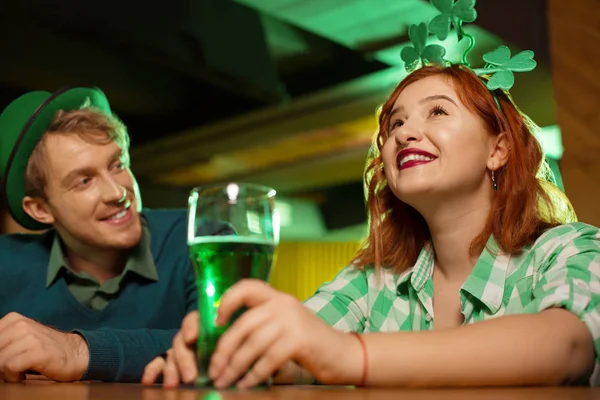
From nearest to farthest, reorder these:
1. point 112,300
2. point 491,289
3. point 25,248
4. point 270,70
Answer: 1. point 491,289
2. point 112,300
3. point 25,248
4. point 270,70

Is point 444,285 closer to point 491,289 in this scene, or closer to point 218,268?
point 491,289

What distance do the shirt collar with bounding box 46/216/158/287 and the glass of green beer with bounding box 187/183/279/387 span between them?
3.26 feet

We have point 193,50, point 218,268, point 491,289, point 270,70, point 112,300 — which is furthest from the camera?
point 270,70

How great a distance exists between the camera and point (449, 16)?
146 cm

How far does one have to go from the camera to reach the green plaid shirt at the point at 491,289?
36.5 inches

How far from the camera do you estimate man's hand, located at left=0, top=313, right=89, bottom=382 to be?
1.07 meters

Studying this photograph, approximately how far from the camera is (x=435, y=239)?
1.44 m

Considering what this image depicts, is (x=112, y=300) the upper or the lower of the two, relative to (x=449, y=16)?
lower

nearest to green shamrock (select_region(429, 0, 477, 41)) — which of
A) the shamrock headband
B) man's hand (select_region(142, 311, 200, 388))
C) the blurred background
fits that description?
the shamrock headband

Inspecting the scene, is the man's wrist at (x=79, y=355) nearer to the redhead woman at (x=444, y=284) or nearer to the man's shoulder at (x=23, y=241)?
the redhead woman at (x=444, y=284)

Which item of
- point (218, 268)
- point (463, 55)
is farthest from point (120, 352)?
point (463, 55)

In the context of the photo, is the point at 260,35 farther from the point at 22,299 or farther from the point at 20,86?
the point at 22,299

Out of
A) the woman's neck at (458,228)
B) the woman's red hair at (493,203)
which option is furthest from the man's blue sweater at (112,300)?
the woman's neck at (458,228)

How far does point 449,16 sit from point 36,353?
45.2 inches
